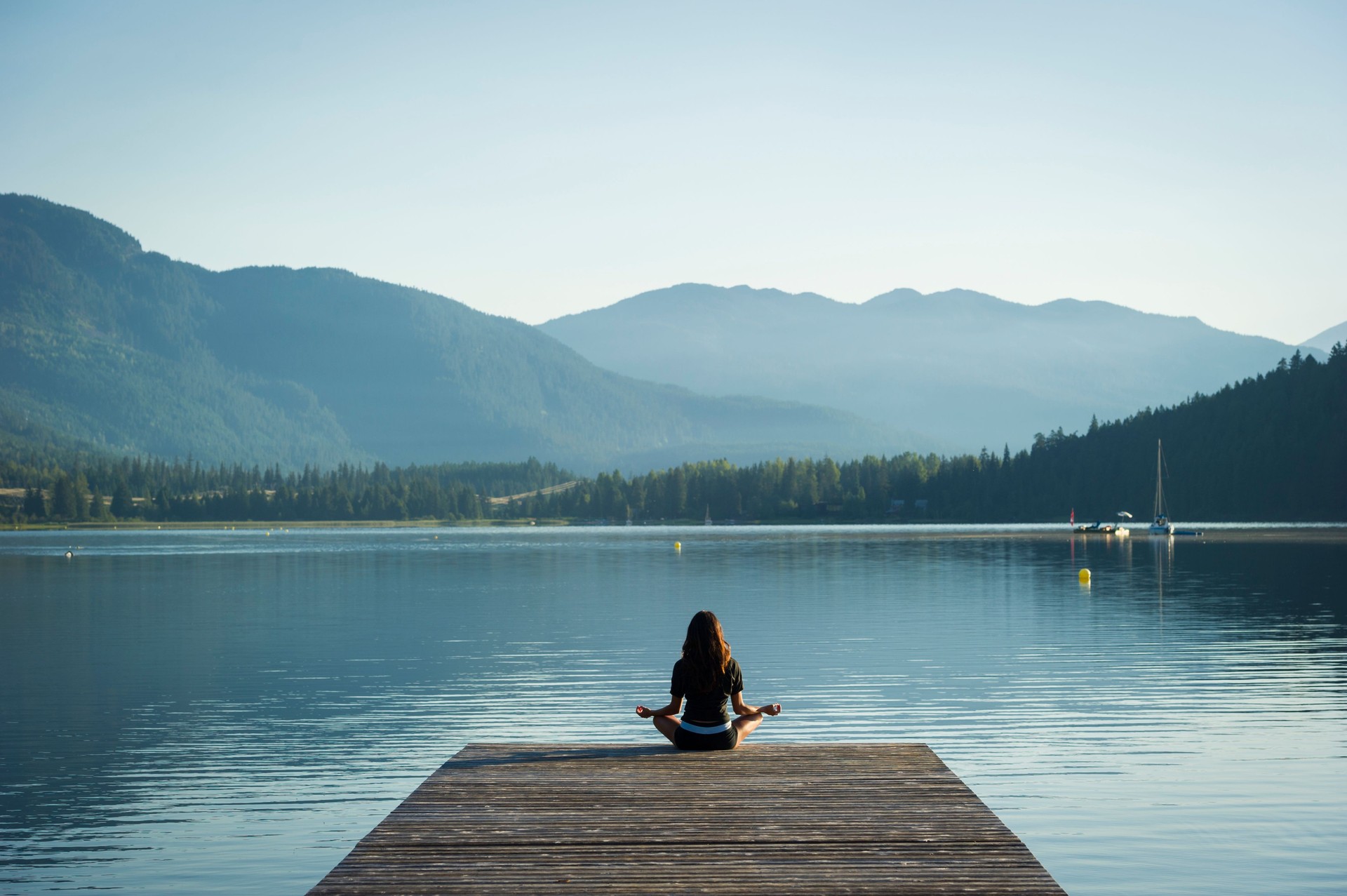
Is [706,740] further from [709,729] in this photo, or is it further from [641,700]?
[641,700]

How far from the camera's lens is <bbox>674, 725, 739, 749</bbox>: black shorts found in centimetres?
2144

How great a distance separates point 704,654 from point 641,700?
658 inches

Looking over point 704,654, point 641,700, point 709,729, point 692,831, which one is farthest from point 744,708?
point 641,700

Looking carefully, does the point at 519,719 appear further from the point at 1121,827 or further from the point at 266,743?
the point at 1121,827

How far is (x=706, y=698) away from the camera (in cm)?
2116

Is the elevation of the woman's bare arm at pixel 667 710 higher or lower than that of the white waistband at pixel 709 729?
higher

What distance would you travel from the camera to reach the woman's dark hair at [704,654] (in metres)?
20.2

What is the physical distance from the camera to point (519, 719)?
32.8 m

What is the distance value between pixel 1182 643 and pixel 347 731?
31162mm

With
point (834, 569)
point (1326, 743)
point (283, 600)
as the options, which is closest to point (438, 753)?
point (1326, 743)

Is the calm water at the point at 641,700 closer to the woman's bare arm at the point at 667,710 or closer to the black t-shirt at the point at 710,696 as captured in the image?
the woman's bare arm at the point at 667,710

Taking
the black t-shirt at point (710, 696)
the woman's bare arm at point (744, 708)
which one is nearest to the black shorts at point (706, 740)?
the black t-shirt at point (710, 696)

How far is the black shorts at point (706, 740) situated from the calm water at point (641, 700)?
4.96 meters

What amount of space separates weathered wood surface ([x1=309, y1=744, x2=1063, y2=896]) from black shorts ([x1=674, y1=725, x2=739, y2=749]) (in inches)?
8.4
